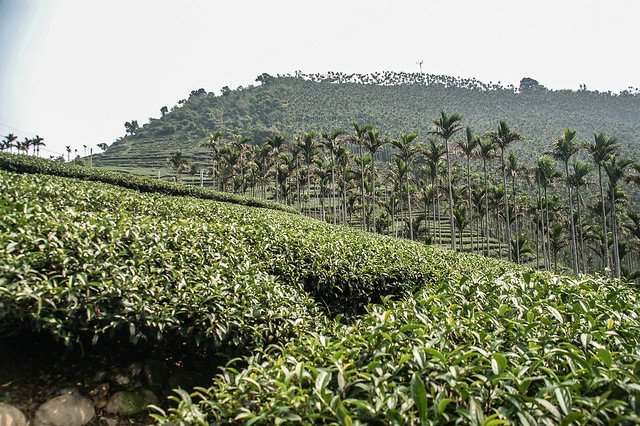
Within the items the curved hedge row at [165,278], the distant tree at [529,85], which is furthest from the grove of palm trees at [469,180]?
the distant tree at [529,85]

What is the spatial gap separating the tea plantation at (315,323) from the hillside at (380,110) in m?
104

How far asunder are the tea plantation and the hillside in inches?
4102

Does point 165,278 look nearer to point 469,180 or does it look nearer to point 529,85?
point 469,180

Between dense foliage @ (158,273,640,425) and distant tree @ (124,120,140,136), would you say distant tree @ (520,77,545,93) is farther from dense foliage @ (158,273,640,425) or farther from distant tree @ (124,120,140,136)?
dense foliage @ (158,273,640,425)

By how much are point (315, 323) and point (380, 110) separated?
154229 mm

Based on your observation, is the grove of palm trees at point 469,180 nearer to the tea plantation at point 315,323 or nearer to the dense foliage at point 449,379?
the tea plantation at point 315,323

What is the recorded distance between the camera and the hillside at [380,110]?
12662 centimetres

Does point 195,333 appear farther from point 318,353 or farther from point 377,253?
point 377,253

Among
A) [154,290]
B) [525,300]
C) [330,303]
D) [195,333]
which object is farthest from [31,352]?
[525,300]

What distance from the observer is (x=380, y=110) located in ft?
496

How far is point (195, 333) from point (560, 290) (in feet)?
13.6

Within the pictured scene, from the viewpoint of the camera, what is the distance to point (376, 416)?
206 cm

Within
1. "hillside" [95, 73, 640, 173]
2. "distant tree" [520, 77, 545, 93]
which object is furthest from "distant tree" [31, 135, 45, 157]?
"distant tree" [520, 77, 545, 93]

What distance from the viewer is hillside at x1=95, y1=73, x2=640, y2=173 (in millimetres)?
126625
